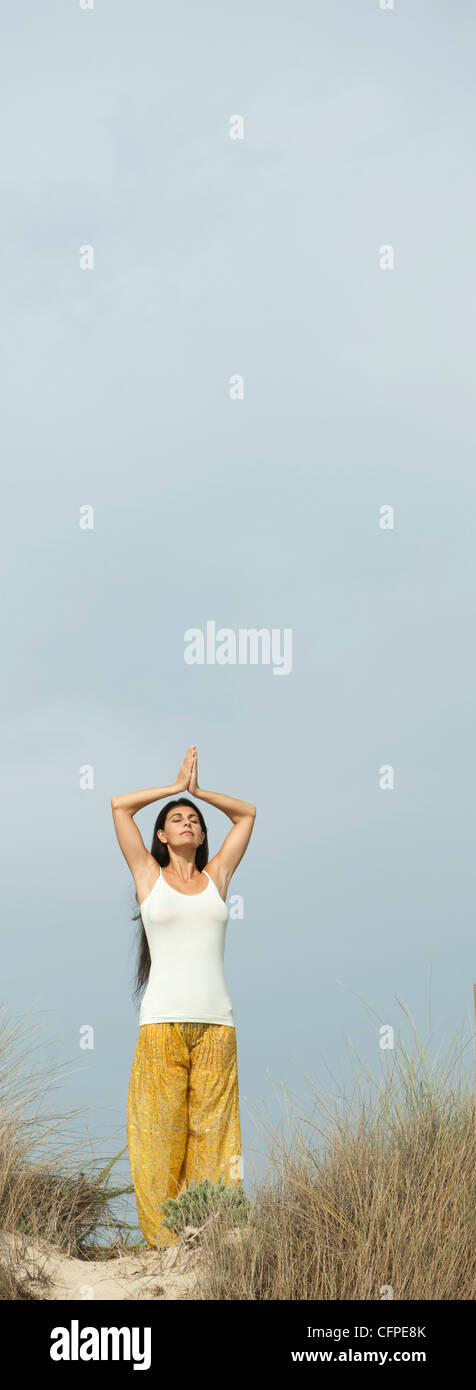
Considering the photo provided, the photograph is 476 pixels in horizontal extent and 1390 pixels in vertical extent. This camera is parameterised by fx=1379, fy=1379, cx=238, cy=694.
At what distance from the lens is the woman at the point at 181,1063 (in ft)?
24.8

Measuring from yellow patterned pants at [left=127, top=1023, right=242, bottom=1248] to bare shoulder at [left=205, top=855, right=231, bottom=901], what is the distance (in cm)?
79

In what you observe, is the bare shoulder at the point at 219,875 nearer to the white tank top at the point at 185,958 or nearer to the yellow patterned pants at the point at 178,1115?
the white tank top at the point at 185,958

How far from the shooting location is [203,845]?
8.16 meters

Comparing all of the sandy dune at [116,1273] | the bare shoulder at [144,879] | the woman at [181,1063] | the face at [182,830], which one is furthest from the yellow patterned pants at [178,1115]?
the face at [182,830]

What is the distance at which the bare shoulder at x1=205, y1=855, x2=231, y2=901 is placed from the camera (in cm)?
799

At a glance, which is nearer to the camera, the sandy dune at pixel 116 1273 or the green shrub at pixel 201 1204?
the sandy dune at pixel 116 1273

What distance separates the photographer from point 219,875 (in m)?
8.01

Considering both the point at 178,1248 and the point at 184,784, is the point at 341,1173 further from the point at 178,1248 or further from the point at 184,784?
the point at 184,784

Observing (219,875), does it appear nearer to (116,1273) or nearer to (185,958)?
(185,958)

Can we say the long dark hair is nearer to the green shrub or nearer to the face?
the face

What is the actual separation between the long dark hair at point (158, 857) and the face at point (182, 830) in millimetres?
37

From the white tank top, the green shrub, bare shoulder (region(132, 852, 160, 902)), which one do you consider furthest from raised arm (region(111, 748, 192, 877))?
the green shrub
